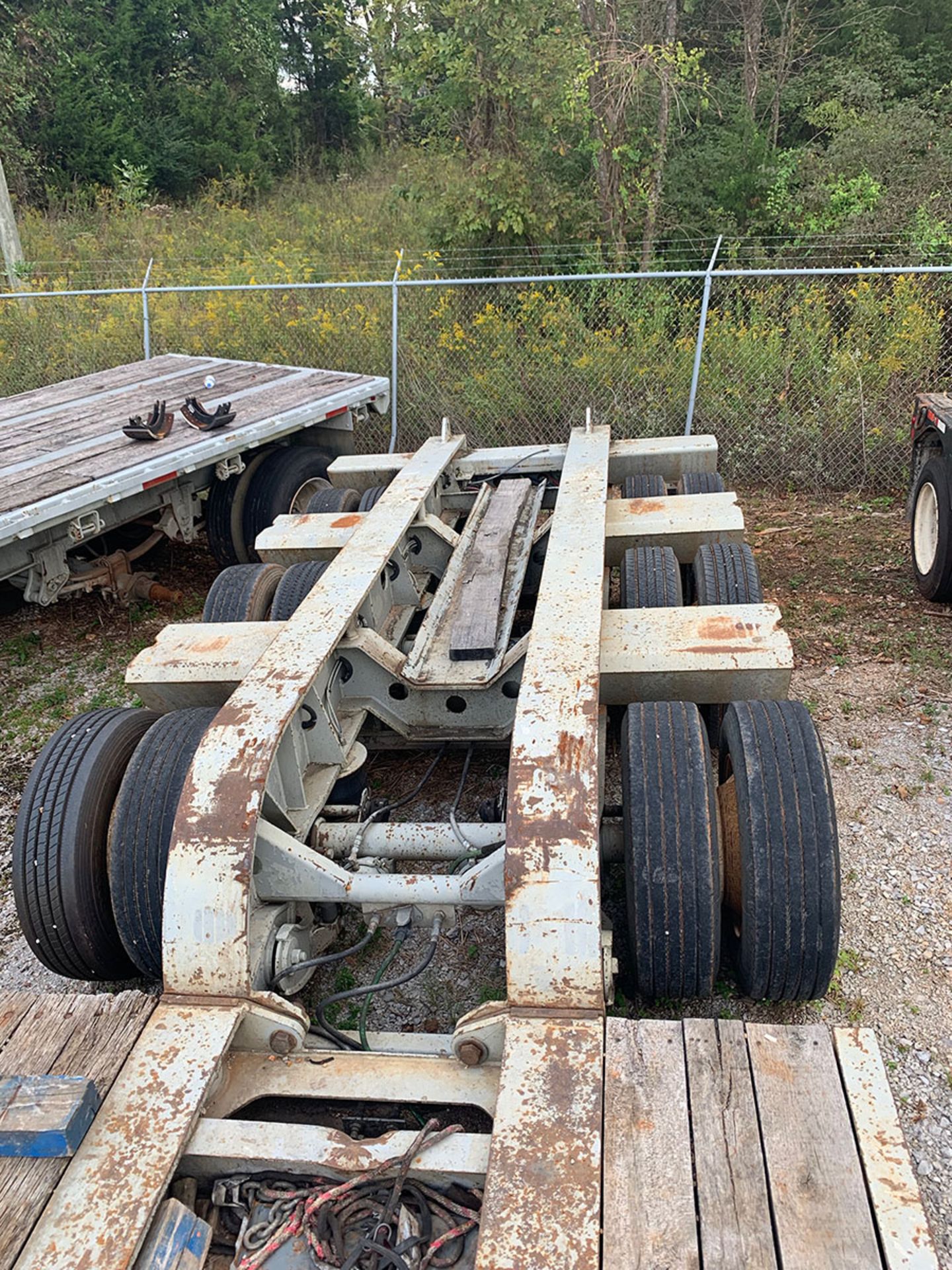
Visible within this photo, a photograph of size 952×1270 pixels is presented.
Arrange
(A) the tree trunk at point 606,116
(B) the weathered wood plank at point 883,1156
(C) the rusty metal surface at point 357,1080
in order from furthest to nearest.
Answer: (A) the tree trunk at point 606,116 → (C) the rusty metal surface at point 357,1080 → (B) the weathered wood plank at point 883,1156

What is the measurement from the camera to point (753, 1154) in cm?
191

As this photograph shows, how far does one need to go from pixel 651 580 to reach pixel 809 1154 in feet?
8.75

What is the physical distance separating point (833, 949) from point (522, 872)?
98cm

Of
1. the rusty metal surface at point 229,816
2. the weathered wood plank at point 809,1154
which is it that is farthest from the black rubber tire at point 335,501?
the weathered wood plank at point 809,1154

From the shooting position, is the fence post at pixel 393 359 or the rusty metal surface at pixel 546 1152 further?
the fence post at pixel 393 359

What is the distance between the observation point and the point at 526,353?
8.96 meters

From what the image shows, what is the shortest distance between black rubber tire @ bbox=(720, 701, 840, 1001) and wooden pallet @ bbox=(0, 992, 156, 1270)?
5.43 ft

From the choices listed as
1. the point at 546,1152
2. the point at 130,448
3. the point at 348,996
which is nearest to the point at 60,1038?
the point at 348,996

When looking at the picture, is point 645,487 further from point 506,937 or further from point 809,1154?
point 809,1154

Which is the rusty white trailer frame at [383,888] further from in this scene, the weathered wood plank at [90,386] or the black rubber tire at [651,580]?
the weathered wood plank at [90,386]

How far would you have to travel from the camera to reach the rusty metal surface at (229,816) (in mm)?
2430

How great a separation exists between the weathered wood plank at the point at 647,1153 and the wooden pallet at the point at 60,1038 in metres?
1.15

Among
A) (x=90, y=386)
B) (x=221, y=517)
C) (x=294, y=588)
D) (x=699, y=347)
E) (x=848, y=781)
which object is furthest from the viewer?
(x=699, y=347)

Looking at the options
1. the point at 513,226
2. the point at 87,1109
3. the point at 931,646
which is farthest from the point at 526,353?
the point at 87,1109
